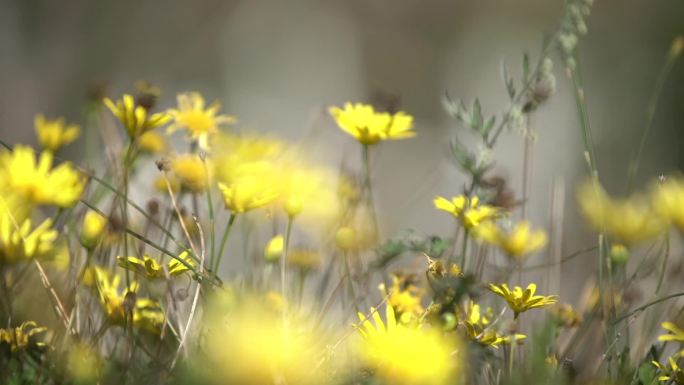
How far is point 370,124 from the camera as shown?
48.3 inches

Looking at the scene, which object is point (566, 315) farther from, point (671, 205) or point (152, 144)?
point (152, 144)

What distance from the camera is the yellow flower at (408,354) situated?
2.51 ft

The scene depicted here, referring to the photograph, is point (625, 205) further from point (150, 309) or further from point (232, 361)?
point (232, 361)

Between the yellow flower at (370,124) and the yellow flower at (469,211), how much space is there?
0.13 meters

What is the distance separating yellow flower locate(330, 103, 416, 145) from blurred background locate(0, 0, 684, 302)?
346 centimetres

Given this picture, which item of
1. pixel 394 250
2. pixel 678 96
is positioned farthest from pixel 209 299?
pixel 678 96

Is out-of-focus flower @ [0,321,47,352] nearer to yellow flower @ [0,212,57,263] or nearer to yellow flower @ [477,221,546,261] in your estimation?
yellow flower @ [0,212,57,263]

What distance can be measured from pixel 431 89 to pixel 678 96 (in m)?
1.26

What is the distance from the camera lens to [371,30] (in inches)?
200

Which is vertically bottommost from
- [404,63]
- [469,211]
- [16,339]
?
[16,339]

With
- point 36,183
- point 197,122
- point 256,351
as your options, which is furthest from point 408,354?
point 197,122

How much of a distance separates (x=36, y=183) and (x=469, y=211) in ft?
1.64

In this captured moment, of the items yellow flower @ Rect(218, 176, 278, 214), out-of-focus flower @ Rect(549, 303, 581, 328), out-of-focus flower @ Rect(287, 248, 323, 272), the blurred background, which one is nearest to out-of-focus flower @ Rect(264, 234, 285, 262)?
yellow flower @ Rect(218, 176, 278, 214)

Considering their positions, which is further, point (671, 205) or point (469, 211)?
point (671, 205)
